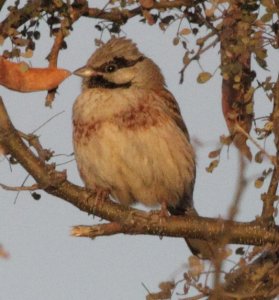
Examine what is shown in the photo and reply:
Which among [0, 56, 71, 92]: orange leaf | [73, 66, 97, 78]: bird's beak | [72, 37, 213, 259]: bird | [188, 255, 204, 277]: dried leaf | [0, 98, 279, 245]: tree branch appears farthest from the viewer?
[73, 66, 97, 78]: bird's beak

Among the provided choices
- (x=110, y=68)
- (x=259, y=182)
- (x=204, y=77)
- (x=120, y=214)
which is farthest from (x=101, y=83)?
(x=259, y=182)

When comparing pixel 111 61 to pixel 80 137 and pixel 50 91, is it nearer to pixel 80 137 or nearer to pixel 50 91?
pixel 80 137

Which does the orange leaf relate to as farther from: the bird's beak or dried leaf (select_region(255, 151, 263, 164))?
the bird's beak

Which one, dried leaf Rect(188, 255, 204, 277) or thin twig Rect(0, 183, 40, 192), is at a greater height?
thin twig Rect(0, 183, 40, 192)

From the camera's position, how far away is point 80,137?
6.51m

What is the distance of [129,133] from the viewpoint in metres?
6.30

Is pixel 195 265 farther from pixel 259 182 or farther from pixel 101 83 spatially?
pixel 101 83

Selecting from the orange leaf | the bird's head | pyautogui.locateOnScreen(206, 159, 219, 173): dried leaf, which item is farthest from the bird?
pyautogui.locateOnScreen(206, 159, 219, 173): dried leaf

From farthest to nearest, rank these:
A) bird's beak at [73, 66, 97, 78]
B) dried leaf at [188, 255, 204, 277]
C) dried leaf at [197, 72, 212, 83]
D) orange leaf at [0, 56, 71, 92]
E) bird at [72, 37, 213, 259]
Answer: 1. bird's beak at [73, 66, 97, 78]
2. bird at [72, 37, 213, 259]
3. orange leaf at [0, 56, 71, 92]
4. dried leaf at [197, 72, 212, 83]
5. dried leaf at [188, 255, 204, 277]

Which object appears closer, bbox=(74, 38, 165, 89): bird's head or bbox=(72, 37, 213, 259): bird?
bbox=(72, 37, 213, 259): bird

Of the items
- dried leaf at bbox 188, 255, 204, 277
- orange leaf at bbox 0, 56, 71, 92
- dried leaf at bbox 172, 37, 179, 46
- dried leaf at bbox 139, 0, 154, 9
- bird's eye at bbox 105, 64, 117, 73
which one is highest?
bird's eye at bbox 105, 64, 117, 73

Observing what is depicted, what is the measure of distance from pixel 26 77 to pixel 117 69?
1802mm

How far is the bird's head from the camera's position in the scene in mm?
6758

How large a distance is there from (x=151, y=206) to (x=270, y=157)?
105 inches
